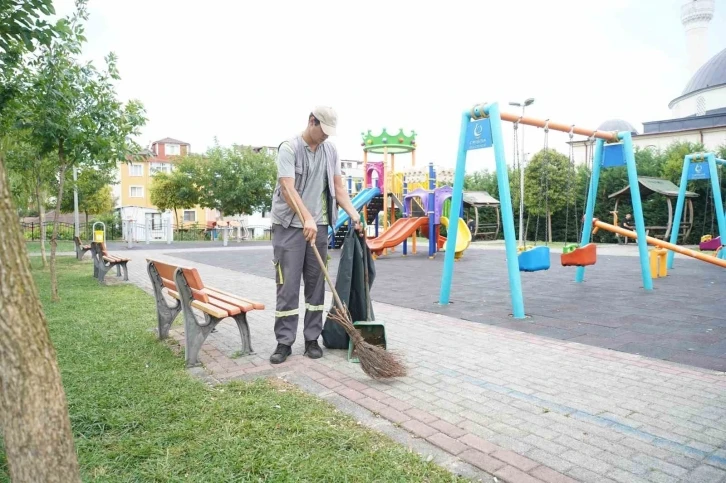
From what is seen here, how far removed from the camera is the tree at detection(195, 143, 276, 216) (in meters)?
38.9

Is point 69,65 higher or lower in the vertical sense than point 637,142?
lower

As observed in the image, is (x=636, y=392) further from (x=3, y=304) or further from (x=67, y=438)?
(x=3, y=304)

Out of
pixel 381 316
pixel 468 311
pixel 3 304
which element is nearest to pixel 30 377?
pixel 3 304

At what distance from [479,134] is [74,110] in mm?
6106

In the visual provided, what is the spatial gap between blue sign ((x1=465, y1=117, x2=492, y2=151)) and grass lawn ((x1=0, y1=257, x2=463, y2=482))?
407cm

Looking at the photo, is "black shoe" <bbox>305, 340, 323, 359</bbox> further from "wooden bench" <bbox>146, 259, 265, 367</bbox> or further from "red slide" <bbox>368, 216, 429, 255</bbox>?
"red slide" <bbox>368, 216, 429, 255</bbox>

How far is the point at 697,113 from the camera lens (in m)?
40.7

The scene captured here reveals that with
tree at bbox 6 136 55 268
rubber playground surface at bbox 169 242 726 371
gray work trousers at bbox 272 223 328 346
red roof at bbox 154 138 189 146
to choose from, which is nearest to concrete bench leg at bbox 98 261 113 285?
tree at bbox 6 136 55 268

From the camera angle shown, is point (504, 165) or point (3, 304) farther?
point (504, 165)

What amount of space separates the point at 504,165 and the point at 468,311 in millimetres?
1841

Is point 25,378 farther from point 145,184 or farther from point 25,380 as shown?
point 145,184

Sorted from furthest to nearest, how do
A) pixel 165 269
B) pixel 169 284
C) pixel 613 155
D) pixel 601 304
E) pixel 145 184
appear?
pixel 145 184 < pixel 613 155 < pixel 601 304 < pixel 169 284 < pixel 165 269

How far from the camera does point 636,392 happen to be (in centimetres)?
351

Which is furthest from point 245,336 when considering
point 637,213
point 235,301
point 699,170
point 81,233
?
point 81,233
